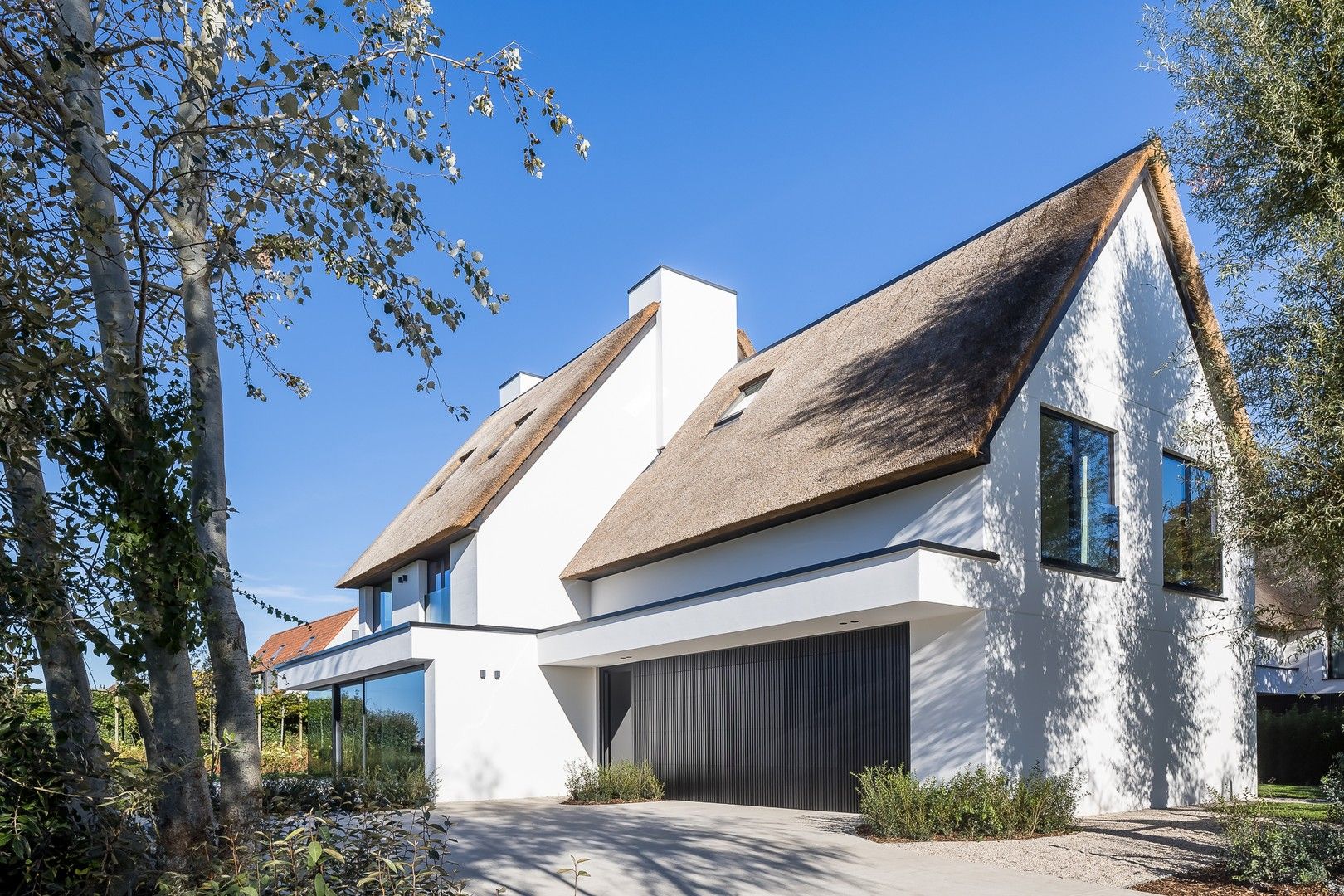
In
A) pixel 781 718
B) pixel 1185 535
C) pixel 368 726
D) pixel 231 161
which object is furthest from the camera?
pixel 368 726

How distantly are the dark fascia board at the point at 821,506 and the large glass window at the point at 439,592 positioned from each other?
3.30 metres

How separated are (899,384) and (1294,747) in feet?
41.3

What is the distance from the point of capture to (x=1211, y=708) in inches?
570

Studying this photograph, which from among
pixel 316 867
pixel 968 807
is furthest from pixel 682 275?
pixel 316 867

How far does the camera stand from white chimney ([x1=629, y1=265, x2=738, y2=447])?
19.9m

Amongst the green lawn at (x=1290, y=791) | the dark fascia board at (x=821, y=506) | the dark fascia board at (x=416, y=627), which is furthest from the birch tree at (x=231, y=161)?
the green lawn at (x=1290, y=791)

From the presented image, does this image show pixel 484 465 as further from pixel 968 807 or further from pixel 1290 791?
pixel 1290 791

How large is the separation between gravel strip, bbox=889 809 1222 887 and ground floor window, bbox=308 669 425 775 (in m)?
10.1

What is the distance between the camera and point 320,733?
22.0 meters

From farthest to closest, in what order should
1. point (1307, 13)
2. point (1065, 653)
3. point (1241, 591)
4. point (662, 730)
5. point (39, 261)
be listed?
point (662, 730) < point (1241, 591) < point (1065, 653) < point (1307, 13) < point (39, 261)

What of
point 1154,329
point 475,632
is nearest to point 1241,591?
point 1154,329

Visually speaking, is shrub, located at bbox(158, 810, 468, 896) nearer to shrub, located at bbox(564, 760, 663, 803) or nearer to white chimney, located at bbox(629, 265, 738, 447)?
shrub, located at bbox(564, 760, 663, 803)

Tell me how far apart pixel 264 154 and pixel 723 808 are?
10770 millimetres

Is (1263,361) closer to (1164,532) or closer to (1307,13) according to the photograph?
(1307,13)
